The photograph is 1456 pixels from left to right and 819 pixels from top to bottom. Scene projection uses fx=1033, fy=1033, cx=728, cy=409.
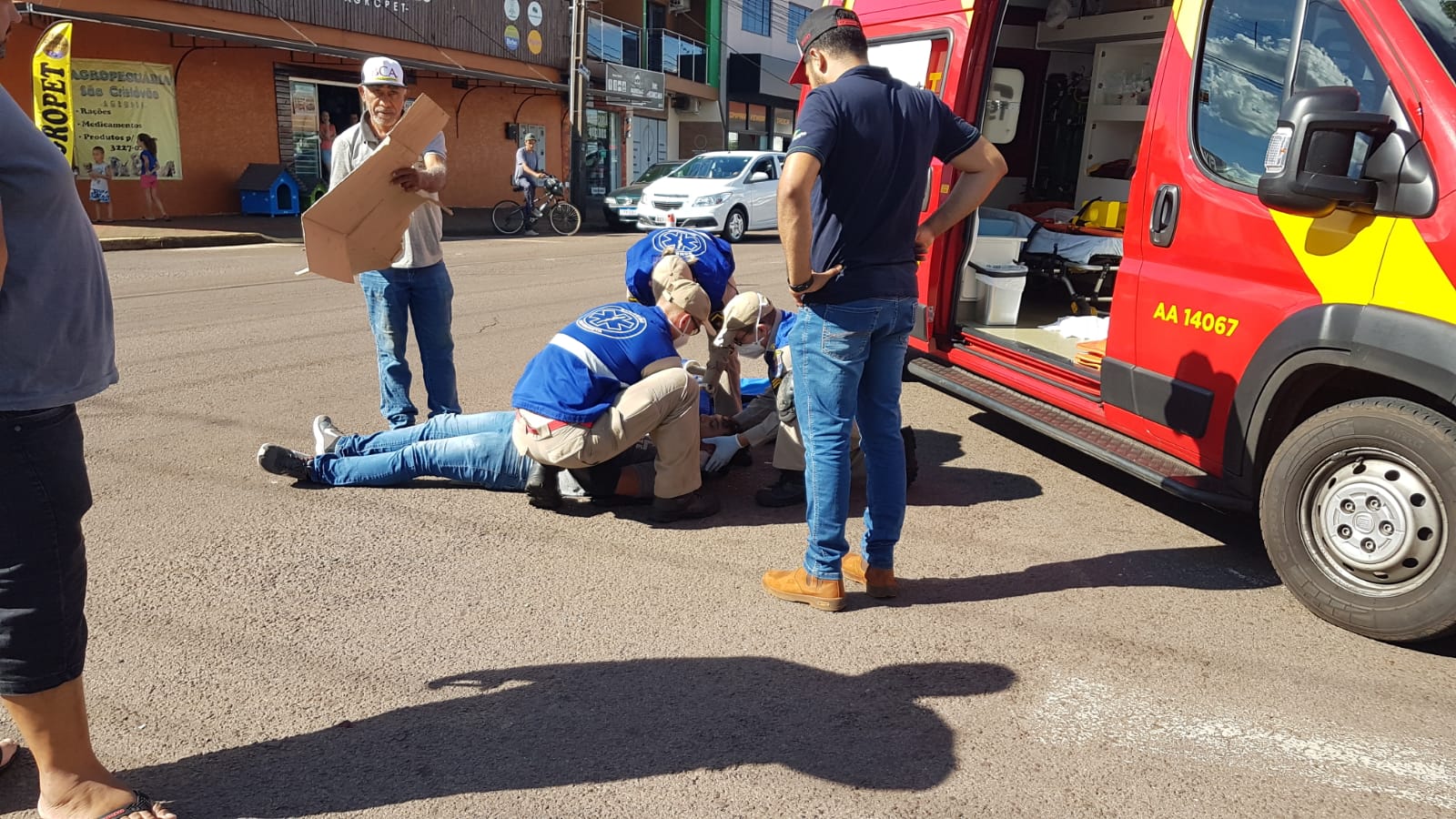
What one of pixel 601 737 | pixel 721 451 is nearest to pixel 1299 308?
pixel 721 451

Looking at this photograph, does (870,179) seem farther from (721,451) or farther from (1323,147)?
(721,451)

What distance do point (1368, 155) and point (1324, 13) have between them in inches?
26.0

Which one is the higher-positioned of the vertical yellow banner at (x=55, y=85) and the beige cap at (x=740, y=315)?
the vertical yellow banner at (x=55, y=85)

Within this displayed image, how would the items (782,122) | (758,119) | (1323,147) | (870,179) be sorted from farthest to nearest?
(782,122), (758,119), (870,179), (1323,147)

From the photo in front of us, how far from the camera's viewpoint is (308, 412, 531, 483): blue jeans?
15.2ft

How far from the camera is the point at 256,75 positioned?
1981 cm

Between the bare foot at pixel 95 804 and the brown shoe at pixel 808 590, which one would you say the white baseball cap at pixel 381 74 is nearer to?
the brown shoe at pixel 808 590

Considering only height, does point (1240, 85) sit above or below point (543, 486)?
above

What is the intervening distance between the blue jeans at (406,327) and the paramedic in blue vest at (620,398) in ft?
3.30

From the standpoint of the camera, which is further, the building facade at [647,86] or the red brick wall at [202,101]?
the building facade at [647,86]

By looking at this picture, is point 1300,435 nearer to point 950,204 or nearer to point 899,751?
point 950,204

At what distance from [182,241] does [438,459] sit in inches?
Answer: 519

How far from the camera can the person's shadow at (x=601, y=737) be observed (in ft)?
8.47

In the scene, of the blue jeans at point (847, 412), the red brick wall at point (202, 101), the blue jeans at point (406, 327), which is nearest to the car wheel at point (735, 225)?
the red brick wall at point (202, 101)
